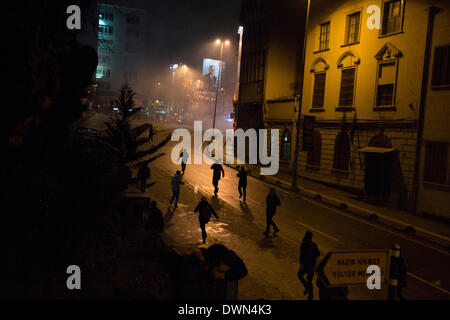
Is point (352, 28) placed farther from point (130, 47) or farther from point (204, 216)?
point (130, 47)

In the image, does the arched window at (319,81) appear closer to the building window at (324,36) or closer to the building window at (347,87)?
the building window at (324,36)

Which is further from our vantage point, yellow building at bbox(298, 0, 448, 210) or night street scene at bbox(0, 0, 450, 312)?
yellow building at bbox(298, 0, 448, 210)

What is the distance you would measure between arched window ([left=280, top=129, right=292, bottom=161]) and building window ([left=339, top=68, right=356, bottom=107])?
21.2 feet

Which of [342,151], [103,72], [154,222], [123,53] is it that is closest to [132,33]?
[123,53]

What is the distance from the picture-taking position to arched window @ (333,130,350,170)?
23.7 metres

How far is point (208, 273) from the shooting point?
6555mm

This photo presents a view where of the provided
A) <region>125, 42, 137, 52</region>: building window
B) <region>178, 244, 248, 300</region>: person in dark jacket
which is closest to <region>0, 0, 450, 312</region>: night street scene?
<region>178, 244, 248, 300</region>: person in dark jacket

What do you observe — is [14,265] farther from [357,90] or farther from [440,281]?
[357,90]

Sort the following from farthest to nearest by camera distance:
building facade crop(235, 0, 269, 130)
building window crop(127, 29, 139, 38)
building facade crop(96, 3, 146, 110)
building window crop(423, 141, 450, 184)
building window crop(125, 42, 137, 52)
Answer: building window crop(127, 29, 139, 38), building window crop(125, 42, 137, 52), building facade crop(96, 3, 146, 110), building facade crop(235, 0, 269, 130), building window crop(423, 141, 450, 184)

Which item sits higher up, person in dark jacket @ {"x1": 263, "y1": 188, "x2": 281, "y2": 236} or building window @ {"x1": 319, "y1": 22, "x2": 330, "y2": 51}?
building window @ {"x1": 319, "y1": 22, "x2": 330, "y2": 51}

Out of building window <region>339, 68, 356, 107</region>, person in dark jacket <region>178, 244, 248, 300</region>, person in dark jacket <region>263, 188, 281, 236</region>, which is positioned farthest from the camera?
building window <region>339, 68, 356, 107</region>

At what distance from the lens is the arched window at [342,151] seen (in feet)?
77.7

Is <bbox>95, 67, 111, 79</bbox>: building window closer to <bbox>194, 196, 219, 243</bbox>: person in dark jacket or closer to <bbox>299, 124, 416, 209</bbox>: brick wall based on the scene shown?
<bbox>299, 124, 416, 209</bbox>: brick wall

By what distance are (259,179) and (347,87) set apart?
856 cm
